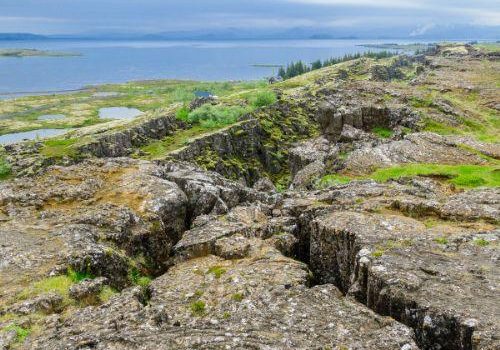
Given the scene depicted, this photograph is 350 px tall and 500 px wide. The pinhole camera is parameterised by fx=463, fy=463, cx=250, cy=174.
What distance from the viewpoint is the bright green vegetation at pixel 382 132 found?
62.6 m

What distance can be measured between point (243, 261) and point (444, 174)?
2277 centimetres

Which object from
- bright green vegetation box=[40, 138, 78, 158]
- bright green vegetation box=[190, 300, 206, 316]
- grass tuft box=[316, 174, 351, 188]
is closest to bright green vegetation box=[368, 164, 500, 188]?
grass tuft box=[316, 174, 351, 188]

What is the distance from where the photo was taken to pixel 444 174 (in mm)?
37438

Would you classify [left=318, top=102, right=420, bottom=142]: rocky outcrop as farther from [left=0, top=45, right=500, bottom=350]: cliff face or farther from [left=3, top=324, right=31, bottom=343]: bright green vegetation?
[left=3, top=324, right=31, bottom=343]: bright green vegetation

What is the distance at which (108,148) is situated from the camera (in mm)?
104250

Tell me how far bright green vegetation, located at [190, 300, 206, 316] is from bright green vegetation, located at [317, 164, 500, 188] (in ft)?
68.7

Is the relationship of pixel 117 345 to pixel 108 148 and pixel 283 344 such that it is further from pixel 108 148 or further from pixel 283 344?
pixel 108 148

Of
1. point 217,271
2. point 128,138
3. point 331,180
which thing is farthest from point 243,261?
point 128,138

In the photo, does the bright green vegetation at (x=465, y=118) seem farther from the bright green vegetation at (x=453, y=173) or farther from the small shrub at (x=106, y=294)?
the small shrub at (x=106, y=294)

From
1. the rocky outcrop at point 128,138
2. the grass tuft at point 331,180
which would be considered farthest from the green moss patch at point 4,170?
the grass tuft at point 331,180

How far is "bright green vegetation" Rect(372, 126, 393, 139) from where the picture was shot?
6259 centimetres

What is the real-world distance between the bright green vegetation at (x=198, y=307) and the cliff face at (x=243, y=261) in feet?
0.16

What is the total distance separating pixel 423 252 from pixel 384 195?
329 inches

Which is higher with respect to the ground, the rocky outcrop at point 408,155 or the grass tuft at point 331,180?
the rocky outcrop at point 408,155
